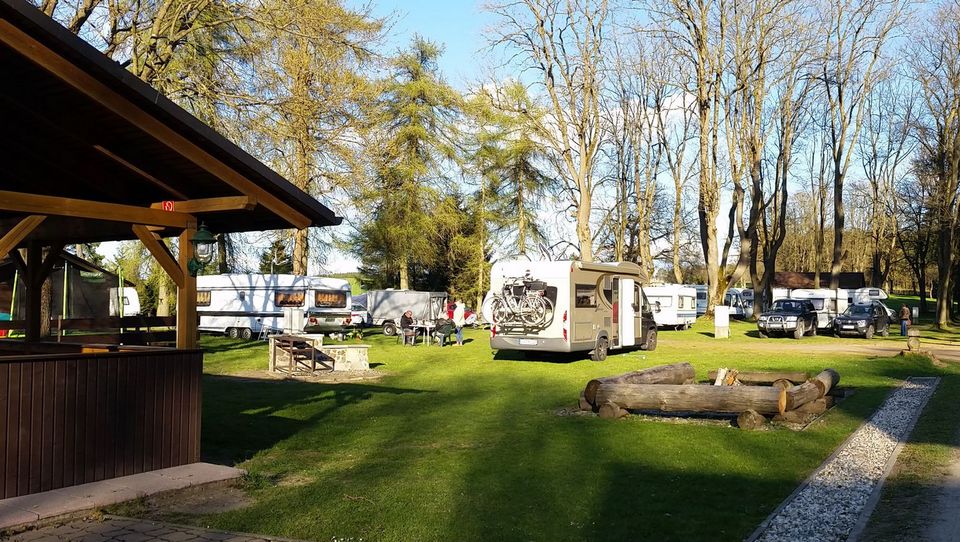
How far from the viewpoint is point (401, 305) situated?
38.6 m

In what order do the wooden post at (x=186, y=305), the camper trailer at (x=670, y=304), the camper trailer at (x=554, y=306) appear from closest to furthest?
the wooden post at (x=186, y=305) → the camper trailer at (x=554, y=306) → the camper trailer at (x=670, y=304)

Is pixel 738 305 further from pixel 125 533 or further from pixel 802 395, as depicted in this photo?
pixel 125 533

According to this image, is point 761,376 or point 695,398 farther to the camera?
point 761,376

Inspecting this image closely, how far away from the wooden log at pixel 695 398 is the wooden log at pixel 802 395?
27 centimetres

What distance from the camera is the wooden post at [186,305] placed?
8.12m

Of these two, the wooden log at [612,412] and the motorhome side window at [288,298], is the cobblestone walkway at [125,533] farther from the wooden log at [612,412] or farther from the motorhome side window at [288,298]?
the motorhome side window at [288,298]

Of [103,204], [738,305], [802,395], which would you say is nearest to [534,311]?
[802,395]

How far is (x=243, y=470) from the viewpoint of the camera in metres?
7.84

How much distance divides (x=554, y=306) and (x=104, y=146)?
539 inches

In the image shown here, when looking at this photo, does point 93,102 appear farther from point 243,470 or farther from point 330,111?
point 330,111

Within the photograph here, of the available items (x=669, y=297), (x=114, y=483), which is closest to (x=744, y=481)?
(x=114, y=483)

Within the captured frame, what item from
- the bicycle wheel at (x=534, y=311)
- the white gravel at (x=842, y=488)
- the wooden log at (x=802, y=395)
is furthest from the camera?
the bicycle wheel at (x=534, y=311)

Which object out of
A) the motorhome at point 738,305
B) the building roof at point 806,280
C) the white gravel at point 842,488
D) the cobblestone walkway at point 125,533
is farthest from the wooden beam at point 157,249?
the building roof at point 806,280

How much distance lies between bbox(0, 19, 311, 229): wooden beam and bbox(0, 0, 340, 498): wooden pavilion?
0.01 m
